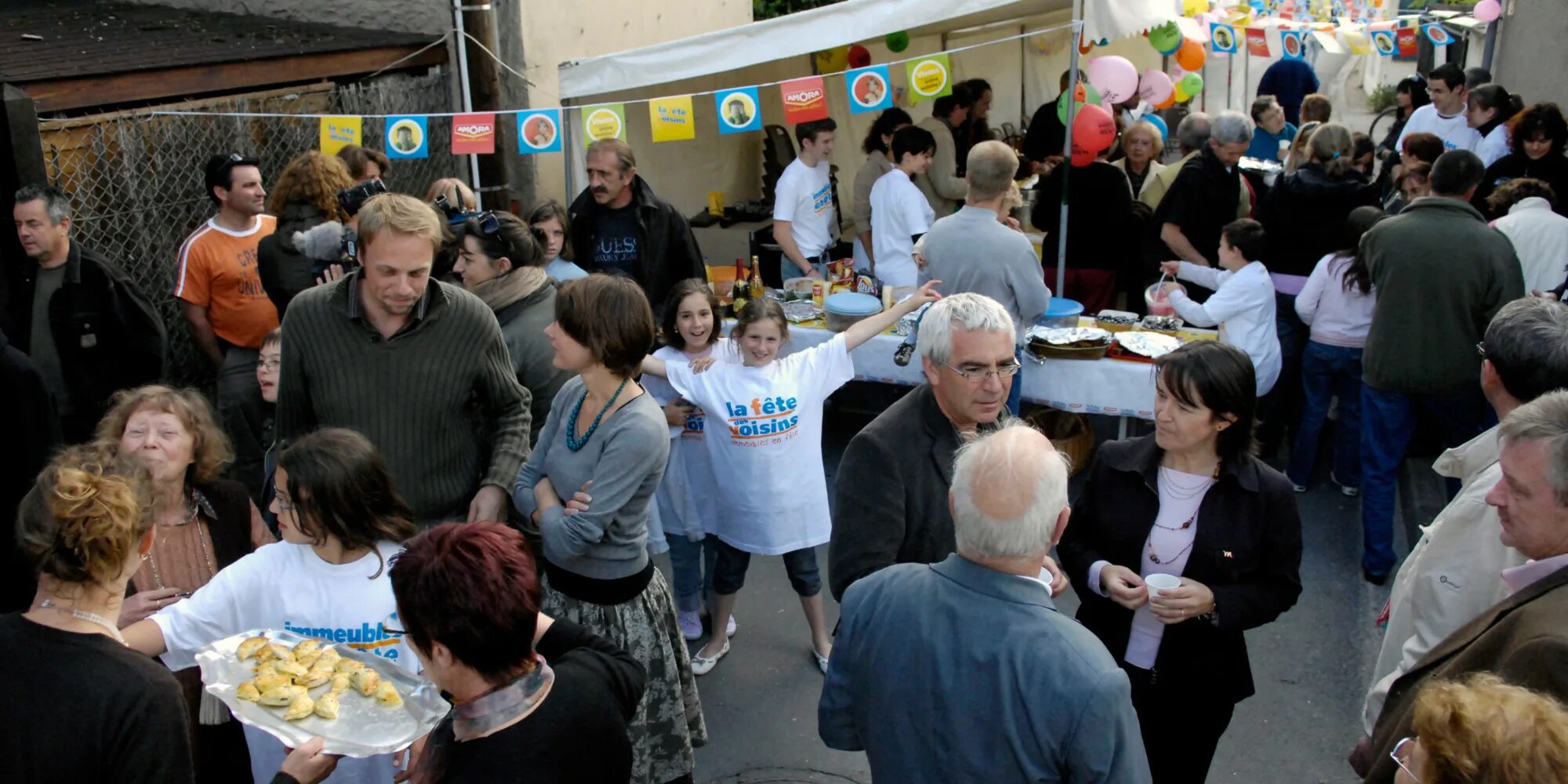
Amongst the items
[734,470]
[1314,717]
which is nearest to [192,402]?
[734,470]

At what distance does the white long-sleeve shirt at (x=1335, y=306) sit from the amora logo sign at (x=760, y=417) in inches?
123

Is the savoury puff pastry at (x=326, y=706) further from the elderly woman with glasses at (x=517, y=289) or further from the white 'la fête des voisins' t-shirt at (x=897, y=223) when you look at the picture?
the white 'la fête des voisins' t-shirt at (x=897, y=223)

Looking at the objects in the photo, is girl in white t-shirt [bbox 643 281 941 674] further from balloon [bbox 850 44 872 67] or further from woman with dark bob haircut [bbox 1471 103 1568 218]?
balloon [bbox 850 44 872 67]

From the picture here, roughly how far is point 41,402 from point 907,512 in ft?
9.71

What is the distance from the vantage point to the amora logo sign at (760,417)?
4.22 meters

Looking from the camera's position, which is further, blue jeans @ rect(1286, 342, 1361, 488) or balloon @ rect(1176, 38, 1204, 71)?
balloon @ rect(1176, 38, 1204, 71)

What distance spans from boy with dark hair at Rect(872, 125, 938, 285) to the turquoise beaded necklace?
409 centimetres

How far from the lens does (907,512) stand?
9.11 ft

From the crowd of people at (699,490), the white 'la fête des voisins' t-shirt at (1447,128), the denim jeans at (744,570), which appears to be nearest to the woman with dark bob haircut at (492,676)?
the crowd of people at (699,490)

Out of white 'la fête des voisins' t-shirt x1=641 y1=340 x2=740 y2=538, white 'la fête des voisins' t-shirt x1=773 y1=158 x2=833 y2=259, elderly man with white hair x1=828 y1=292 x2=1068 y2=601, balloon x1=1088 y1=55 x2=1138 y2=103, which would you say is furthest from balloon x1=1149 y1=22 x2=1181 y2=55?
elderly man with white hair x1=828 y1=292 x2=1068 y2=601

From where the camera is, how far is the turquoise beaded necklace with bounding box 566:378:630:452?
10.4ft

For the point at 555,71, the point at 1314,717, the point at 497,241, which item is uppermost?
the point at 555,71

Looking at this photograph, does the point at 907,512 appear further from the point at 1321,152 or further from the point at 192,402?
the point at 1321,152

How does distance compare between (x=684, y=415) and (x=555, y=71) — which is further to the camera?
(x=555, y=71)
